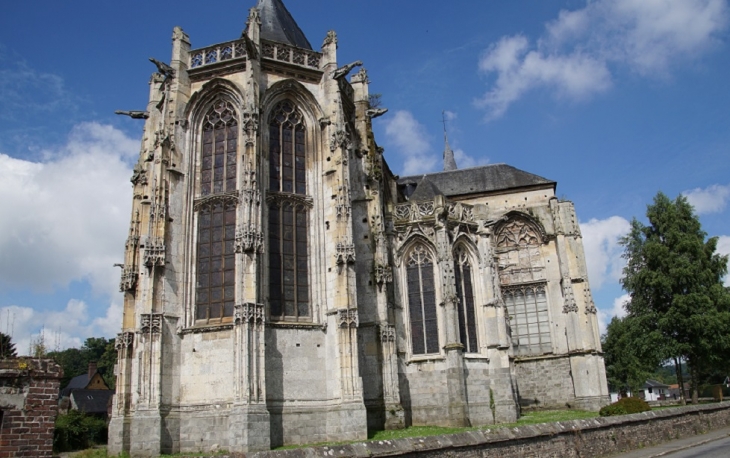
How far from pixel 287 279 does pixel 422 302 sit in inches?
259

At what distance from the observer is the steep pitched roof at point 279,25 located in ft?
78.8

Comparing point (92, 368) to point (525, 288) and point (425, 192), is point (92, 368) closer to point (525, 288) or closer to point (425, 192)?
point (425, 192)

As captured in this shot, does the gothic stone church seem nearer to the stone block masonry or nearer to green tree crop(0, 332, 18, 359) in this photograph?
green tree crop(0, 332, 18, 359)

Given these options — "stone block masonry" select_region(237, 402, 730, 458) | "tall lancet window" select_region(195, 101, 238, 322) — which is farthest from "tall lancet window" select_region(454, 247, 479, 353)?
"tall lancet window" select_region(195, 101, 238, 322)

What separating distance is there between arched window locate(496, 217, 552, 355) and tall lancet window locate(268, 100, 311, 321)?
41.7 feet

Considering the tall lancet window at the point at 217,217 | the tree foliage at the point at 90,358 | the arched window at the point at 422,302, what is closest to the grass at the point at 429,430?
the arched window at the point at 422,302

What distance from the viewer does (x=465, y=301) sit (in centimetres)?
2430

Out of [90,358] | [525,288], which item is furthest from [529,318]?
[90,358]

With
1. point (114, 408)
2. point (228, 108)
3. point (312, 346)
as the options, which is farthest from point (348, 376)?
point (228, 108)

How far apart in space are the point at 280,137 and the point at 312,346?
284 inches

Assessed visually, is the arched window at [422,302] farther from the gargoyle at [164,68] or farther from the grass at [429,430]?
the gargoyle at [164,68]

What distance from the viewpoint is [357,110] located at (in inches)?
989

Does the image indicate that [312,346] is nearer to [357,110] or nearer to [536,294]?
[357,110]

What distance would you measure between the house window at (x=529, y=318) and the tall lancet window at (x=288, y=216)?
41.7 feet
